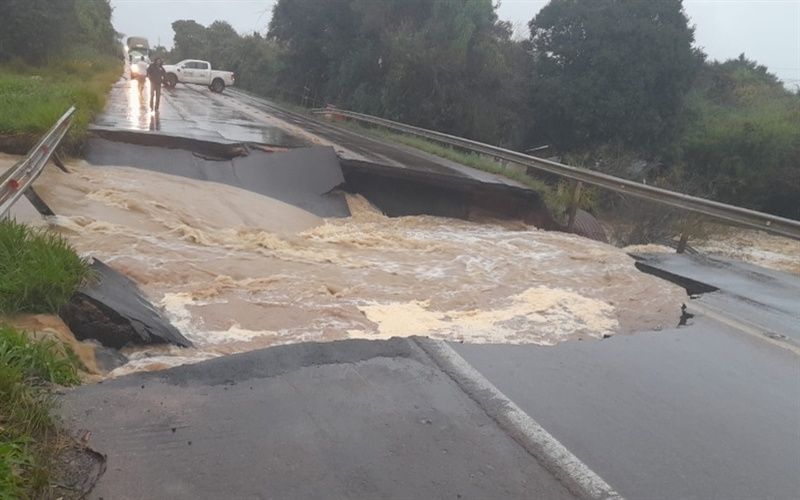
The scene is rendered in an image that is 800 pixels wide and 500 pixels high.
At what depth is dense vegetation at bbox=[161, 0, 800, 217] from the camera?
30469 mm

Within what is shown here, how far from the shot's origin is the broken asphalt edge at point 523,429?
343cm

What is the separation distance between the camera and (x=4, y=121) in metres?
12.2

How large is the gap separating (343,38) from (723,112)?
21.7 metres

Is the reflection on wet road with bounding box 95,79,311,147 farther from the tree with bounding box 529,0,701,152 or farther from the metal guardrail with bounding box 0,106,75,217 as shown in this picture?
the tree with bounding box 529,0,701,152

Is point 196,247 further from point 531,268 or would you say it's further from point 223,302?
point 531,268

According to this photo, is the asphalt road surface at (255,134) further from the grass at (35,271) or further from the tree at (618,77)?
the tree at (618,77)

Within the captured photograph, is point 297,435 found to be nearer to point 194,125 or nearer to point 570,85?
point 194,125

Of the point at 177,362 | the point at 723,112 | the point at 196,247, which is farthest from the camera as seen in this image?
the point at 723,112

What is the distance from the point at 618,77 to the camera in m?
31.7

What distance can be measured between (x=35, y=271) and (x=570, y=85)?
1205 inches

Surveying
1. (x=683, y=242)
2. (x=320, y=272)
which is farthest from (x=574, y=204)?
(x=320, y=272)

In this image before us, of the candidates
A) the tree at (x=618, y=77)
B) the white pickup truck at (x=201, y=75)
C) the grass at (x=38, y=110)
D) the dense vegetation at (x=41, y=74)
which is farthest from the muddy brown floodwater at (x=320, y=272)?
the white pickup truck at (x=201, y=75)

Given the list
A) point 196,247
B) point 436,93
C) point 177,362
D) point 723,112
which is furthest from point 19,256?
point 723,112

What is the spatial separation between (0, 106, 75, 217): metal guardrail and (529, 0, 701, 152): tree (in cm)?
2583
